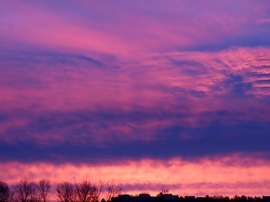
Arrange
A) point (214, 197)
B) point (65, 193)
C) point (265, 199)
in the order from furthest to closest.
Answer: point (65, 193), point (214, 197), point (265, 199)

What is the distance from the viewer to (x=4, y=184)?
4077 inches

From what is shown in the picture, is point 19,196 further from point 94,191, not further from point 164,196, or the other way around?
point 164,196

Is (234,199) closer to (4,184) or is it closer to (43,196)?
(43,196)

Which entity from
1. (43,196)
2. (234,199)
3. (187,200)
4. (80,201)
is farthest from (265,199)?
(43,196)

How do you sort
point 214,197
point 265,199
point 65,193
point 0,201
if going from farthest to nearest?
point 0,201, point 65,193, point 214,197, point 265,199

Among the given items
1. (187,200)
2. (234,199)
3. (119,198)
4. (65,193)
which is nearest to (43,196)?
(65,193)

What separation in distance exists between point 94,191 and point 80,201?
302 cm

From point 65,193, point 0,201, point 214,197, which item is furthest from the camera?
point 0,201

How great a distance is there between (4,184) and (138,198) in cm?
2535

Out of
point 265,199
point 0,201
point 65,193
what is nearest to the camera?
point 265,199

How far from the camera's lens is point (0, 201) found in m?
98.4

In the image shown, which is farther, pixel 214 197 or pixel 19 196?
pixel 19 196

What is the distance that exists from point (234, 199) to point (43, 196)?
30.4m

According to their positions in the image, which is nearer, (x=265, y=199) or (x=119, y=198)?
(x=265, y=199)
